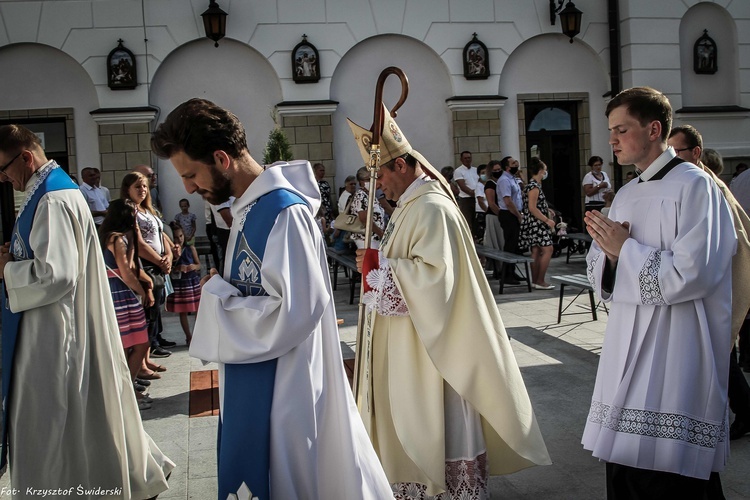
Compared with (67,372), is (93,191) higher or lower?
higher

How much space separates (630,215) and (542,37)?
A: 41.1 ft

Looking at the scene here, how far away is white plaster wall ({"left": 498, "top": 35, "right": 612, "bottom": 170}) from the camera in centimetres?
1482

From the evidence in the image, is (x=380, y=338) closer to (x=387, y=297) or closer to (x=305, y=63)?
(x=387, y=297)

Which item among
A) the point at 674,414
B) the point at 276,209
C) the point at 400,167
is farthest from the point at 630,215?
the point at 276,209

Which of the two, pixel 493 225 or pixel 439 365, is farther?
pixel 493 225

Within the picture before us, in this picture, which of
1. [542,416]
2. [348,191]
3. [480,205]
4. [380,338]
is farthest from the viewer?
[348,191]

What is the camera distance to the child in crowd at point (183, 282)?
24.0 ft

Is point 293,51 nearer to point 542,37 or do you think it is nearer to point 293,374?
point 542,37

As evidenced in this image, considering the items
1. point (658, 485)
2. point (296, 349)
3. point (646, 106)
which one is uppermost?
point (646, 106)

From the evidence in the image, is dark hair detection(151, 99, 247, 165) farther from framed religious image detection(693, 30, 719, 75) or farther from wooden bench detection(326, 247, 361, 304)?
framed religious image detection(693, 30, 719, 75)

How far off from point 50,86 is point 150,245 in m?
8.66

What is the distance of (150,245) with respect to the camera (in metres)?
6.07

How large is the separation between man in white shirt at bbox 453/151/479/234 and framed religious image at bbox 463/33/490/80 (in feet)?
6.13

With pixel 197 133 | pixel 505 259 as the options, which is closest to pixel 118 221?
pixel 197 133
